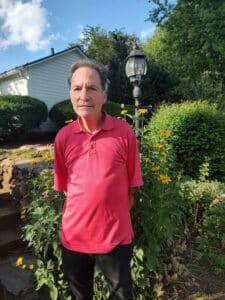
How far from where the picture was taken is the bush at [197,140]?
6.02 metres

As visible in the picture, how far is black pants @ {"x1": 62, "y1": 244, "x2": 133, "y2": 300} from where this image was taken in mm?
1776

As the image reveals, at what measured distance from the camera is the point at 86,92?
1.74 meters

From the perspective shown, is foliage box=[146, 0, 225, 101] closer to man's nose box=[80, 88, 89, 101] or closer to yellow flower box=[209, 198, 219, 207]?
yellow flower box=[209, 198, 219, 207]

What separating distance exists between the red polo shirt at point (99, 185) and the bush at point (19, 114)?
744 cm

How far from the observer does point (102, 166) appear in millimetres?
1742

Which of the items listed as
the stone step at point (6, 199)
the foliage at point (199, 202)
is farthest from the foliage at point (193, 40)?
the stone step at point (6, 199)

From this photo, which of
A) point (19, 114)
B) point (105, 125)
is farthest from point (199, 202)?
point (19, 114)

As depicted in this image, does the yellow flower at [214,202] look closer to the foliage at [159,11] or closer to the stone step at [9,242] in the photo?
the stone step at [9,242]

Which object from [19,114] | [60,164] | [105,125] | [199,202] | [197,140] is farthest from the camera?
[19,114]

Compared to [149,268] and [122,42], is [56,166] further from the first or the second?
[122,42]

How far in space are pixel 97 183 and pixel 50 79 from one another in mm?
12833

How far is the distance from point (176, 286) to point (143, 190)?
946 mm

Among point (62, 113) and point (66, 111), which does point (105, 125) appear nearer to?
point (66, 111)

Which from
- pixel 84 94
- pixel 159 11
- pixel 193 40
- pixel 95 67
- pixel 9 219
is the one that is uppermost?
pixel 159 11
